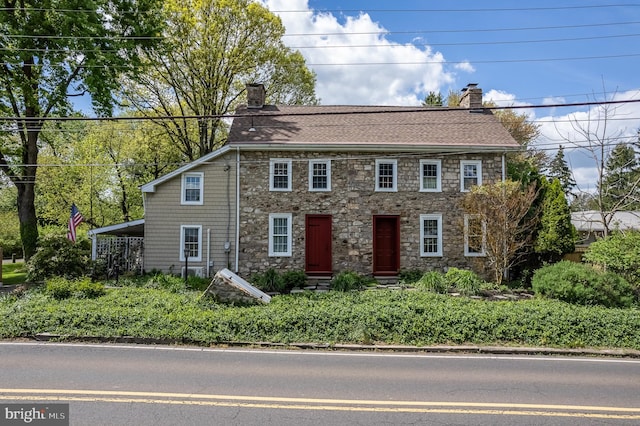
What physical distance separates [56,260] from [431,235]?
14569mm

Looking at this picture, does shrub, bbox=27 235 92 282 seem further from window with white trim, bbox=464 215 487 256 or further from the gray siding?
window with white trim, bbox=464 215 487 256

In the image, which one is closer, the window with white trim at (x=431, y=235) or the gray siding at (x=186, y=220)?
the gray siding at (x=186, y=220)

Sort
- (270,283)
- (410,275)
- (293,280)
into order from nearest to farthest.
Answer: (270,283), (293,280), (410,275)

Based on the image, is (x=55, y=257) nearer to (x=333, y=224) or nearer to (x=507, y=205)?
(x=333, y=224)

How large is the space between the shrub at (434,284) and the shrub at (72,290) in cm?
1063

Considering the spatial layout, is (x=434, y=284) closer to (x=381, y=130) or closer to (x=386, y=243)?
(x=386, y=243)

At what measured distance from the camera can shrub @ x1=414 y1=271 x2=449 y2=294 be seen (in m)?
12.9

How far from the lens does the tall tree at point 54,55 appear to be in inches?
606

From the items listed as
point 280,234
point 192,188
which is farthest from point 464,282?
point 192,188

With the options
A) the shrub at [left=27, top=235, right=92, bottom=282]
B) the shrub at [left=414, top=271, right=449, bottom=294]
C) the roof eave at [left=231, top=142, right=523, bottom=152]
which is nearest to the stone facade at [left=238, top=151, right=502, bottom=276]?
the roof eave at [left=231, top=142, right=523, bottom=152]

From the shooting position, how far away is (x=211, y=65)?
2300 cm

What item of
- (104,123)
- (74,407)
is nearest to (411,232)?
(74,407)

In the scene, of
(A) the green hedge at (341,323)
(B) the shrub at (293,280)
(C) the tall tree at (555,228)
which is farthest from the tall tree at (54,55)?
(C) the tall tree at (555,228)

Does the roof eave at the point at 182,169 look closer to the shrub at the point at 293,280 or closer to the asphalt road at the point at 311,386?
the shrub at the point at 293,280
